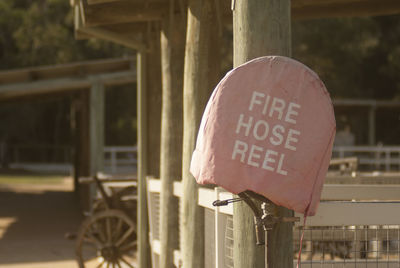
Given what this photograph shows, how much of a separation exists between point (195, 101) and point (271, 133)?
9.01 ft

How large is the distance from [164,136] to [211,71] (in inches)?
54.1

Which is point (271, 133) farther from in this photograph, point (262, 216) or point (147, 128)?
point (147, 128)

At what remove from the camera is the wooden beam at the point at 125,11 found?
770cm

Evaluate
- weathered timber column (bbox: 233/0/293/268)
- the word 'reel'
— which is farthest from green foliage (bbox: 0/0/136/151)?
the word 'reel'

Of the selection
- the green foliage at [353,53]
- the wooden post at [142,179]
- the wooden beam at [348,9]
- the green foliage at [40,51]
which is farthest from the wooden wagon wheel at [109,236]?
the green foliage at [40,51]

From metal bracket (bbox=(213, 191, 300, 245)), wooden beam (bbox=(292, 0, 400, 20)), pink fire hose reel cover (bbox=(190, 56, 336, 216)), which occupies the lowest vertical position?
metal bracket (bbox=(213, 191, 300, 245))

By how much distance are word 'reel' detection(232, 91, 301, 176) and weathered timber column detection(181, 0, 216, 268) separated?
261cm

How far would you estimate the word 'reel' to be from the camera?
3467 mm

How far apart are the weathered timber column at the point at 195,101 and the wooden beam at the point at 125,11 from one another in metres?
1.44

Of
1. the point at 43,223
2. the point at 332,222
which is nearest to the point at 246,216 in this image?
the point at 332,222

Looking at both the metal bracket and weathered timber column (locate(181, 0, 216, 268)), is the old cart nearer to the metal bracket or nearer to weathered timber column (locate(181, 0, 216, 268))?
weathered timber column (locate(181, 0, 216, 268))

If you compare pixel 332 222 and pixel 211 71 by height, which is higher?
pixel 211 71

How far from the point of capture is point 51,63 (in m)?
38.3

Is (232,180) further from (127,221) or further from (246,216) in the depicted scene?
(127,221)
